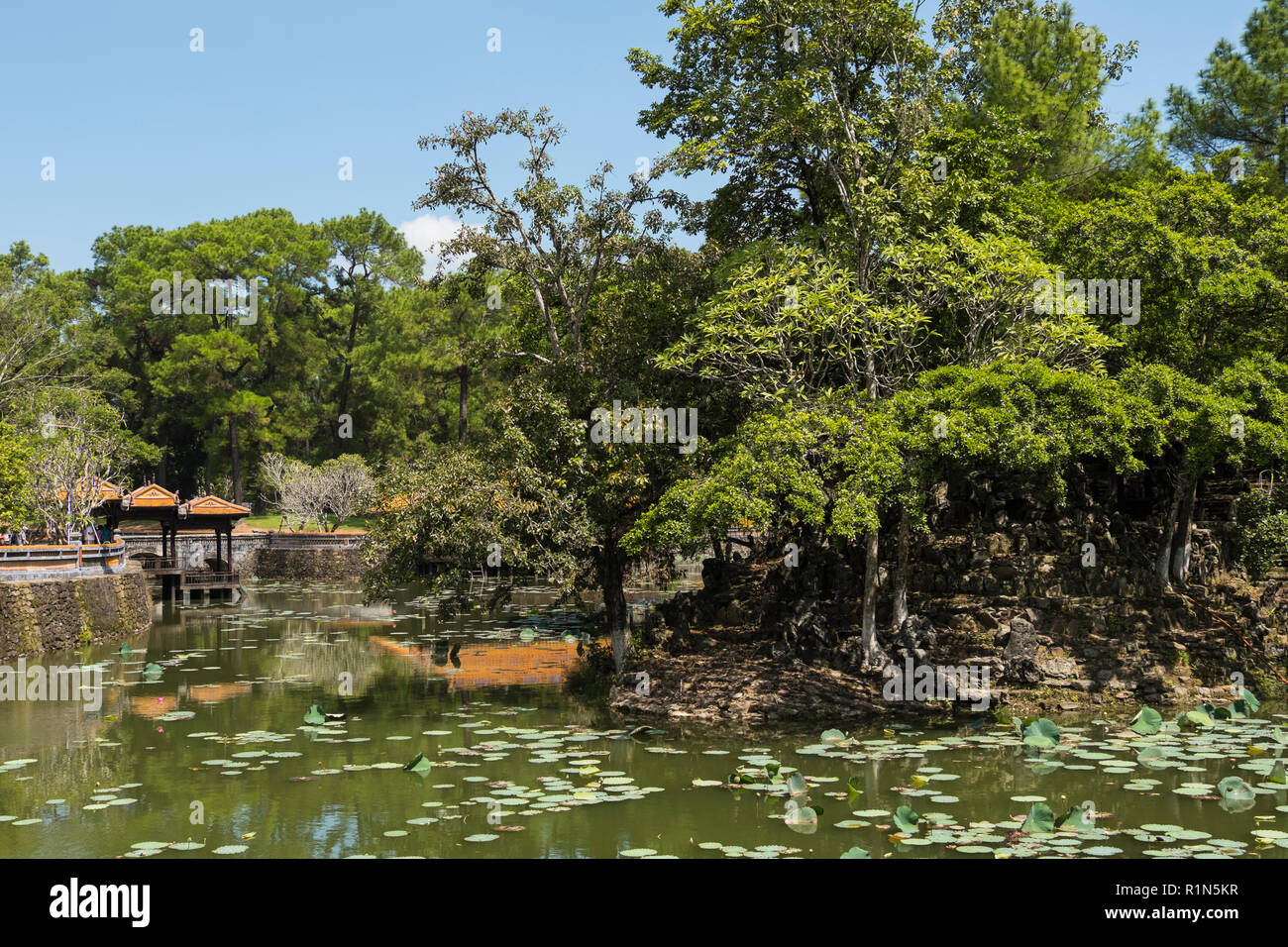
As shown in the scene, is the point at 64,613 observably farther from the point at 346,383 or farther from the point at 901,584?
the point at 346,383

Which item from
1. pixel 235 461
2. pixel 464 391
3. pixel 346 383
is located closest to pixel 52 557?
pixel 464 391

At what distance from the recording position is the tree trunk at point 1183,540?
19188mm

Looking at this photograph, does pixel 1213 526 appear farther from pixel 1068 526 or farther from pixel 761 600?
pixel 761 600

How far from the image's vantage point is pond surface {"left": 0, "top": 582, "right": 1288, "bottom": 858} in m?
9.81

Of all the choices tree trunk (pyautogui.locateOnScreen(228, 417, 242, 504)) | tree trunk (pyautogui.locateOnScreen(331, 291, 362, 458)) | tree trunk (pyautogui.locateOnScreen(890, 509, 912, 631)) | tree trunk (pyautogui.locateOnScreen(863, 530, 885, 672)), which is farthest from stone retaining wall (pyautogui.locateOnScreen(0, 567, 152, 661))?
tree trunk (pyautogui.locateOnScreen(331, 291, 362, 458))

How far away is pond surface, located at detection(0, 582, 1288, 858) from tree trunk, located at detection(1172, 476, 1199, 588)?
4838 mm

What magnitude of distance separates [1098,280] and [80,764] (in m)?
16.8

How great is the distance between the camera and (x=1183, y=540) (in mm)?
19453

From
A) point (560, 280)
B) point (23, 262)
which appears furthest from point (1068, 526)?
point (23, 262)

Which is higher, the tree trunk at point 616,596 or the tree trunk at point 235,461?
the tree trunk at point 235,461

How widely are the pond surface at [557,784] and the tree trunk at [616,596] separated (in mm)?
1249

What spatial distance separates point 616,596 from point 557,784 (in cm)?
662

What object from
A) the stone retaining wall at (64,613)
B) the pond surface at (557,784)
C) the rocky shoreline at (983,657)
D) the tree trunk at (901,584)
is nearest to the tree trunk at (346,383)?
the stone retaining wall at (64,613)

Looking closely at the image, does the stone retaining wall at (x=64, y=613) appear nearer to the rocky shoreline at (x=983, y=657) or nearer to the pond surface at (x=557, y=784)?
the pond surface at (x=557, y=784)
